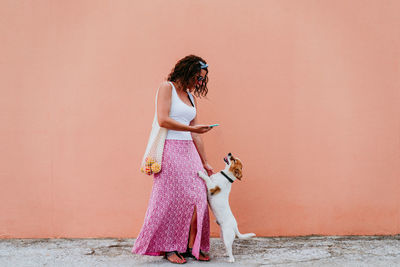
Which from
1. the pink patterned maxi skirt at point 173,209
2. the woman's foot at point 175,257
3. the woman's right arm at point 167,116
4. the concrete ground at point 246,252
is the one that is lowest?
the concrete ground at point 246,252

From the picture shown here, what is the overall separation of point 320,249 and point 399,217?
3.10 feet

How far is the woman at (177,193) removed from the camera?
2.92 meters

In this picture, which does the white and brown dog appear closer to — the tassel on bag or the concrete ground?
the concrete ground

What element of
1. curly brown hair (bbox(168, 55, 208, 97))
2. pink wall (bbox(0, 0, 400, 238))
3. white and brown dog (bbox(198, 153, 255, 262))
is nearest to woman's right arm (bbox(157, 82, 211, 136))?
curly brown hair (bbox(168, 55, 208, 97))

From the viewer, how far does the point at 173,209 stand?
2.94m

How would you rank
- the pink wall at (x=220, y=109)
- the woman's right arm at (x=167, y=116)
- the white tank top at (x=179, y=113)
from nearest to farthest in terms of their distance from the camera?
the woman's right arm at (x=167, y=116) → the white tank top at (x=179, y=113) → the pink wall at (x=220, y=109)

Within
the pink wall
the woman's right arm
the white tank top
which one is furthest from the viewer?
the pink wall

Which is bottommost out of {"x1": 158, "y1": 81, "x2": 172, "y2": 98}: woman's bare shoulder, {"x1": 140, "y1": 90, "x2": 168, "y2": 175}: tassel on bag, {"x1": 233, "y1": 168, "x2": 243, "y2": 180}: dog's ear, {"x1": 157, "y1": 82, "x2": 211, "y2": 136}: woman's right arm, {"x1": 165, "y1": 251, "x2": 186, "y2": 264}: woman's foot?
{"x1": 165, "y1": 251, "x2": 186, "y2": 264}: woman's foot

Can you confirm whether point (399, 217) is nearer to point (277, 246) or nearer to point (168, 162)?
point (277, 246)

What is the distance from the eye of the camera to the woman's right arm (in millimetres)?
2867

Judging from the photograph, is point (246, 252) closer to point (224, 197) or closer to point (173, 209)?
point (224, 197)

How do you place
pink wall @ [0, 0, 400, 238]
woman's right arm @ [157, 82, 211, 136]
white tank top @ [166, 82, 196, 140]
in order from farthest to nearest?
pink wall @ [0, 0, 400, 238] < white tank top @ [166, 82, 196, 140] < woman's right arm @ [157, 82, 211, 136]

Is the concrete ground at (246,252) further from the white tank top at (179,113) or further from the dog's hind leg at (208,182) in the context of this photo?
the white tank top at (179,113)

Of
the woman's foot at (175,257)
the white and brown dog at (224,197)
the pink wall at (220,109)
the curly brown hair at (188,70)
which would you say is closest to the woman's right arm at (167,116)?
the curly brown hair at (188,70)
